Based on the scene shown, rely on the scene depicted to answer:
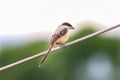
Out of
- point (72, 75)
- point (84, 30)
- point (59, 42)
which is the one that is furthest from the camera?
point (72, 75)

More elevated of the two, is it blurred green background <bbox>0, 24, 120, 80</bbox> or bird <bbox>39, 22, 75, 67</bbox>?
bird <bbox>39, 22, 75, 67</bbox>

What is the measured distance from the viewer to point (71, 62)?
44.4 feet

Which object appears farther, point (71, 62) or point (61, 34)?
point (71, 62)

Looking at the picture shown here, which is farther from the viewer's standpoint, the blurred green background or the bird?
the blurred green background

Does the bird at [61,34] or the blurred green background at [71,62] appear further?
the blurred green background at [71,62]

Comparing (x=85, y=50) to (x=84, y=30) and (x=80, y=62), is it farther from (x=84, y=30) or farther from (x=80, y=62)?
(x=84, y=30)

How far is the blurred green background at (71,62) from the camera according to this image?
12.8 m

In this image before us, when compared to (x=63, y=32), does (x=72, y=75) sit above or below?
below

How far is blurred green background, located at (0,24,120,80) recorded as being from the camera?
12.8m

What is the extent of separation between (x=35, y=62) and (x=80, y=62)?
35.5 inches

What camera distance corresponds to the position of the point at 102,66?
1346 centimetres

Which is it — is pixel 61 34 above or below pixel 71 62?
above

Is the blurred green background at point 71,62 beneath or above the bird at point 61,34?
beneath

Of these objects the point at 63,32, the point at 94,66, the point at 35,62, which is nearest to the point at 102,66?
the point at 94,66
